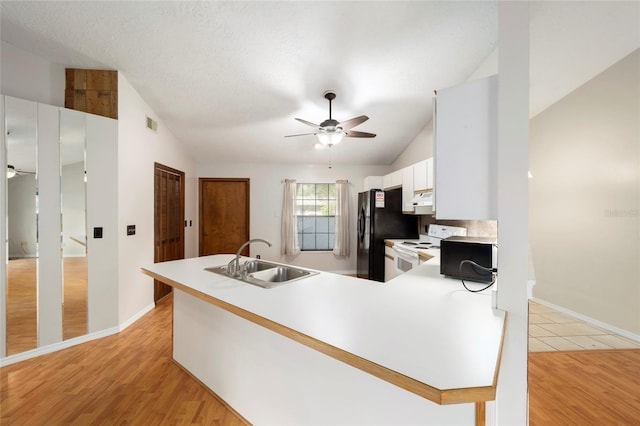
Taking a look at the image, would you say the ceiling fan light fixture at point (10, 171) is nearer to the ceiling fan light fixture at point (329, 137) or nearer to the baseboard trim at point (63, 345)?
the baseboard trim at point (63, 345)

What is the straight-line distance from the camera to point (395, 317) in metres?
1.03

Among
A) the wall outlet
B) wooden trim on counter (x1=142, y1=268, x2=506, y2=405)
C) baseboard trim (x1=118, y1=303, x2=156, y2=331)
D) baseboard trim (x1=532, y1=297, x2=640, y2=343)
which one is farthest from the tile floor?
the wall outlet

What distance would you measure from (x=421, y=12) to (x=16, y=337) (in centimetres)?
437

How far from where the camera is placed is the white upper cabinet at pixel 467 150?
1.11 meters

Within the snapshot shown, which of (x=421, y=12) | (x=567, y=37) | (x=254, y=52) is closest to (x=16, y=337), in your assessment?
(x=254, y=52)

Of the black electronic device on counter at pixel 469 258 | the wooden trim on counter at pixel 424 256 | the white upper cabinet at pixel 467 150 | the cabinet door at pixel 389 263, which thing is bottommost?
the cabinet door at pixel 389 263

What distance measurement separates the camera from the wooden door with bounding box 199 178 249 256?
5145 millimetres

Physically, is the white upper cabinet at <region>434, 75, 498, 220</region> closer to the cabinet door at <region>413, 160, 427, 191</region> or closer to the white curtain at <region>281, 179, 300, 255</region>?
the cabinet door at <region>413, 160, 427, 191</region>

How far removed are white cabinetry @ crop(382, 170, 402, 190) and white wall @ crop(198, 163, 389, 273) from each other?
94 centimetres

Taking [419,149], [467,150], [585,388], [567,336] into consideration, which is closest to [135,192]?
[467,150]

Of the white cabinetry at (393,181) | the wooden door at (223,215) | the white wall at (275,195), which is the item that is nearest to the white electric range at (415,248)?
the white cabinetry at (393,181)

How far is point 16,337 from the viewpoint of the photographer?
6.95ft

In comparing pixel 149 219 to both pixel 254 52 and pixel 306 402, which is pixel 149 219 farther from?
pixel 306 402

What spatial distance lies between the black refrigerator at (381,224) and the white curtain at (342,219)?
3.01ft
